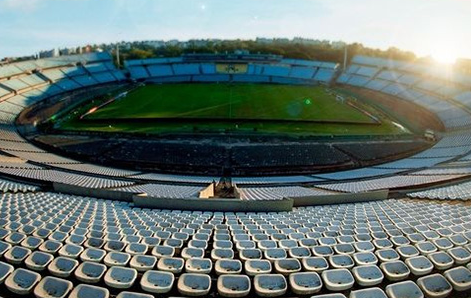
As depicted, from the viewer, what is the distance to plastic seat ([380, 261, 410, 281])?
750 cm

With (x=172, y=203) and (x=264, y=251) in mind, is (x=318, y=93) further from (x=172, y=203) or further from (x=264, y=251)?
(x=264, y=251)

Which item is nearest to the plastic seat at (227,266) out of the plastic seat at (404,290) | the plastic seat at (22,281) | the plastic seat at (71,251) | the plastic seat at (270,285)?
the plastic seat at (270,285)

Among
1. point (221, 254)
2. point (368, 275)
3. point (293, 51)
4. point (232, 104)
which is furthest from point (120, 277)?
point (293, 51)

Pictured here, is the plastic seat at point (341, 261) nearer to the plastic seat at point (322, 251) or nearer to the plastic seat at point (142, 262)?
the plastic seat at point (322, 251)

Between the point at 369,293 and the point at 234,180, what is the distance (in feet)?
75.9

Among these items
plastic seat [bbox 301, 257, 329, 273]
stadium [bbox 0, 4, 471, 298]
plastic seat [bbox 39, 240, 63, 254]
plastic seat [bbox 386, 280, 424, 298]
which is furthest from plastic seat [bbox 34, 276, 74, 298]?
plastic seat [bbox 386, 280, 424, 298]

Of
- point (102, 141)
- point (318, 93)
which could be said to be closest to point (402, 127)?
point (318, 93)

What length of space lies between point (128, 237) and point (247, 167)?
23.0m

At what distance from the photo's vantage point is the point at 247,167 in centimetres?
3303

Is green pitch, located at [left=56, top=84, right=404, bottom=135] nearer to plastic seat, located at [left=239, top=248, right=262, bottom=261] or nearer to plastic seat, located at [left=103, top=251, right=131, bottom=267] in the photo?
plastic seat, located at [left=239, top=248, right=262, bottom=261]

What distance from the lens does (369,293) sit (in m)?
6.73

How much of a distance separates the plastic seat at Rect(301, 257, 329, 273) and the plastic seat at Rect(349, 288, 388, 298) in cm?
120

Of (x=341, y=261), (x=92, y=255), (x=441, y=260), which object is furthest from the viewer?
(x=92, y=255)

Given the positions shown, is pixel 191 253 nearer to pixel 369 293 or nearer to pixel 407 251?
pixel 369 293
